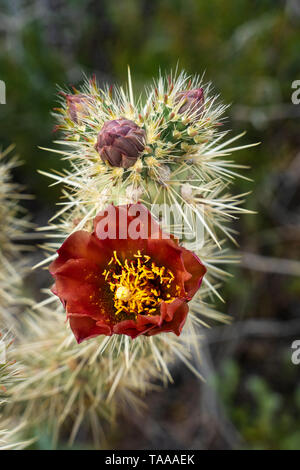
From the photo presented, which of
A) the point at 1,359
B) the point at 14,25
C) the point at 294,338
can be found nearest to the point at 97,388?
the point at 1,359

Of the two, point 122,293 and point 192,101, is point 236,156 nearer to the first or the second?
point 192,101

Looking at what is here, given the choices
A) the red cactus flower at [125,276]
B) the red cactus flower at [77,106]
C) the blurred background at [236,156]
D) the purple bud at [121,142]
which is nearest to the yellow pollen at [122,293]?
the red cactus flower at [125,276]

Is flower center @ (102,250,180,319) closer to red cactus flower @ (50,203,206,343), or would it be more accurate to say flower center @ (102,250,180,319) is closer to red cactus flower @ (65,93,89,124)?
red cactus flower @ (50,203,206,343)

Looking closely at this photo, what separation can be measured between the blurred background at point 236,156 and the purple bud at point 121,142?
1951mm

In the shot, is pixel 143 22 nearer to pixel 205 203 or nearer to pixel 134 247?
pixel 205 203

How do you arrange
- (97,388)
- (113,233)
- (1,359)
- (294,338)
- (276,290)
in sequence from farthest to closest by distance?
1. (276,290)
2. (294,338)
3. (97,388)
4. (1,359)
5. (113,233)

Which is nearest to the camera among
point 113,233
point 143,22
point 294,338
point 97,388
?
point 113,233

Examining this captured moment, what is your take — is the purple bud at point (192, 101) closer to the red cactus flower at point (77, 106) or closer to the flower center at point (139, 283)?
the red cactus flower at point (77, 106)

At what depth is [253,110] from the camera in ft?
12.0

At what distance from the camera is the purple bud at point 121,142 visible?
151cm

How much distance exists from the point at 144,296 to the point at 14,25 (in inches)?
125

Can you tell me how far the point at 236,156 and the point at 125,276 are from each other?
2.20 metres

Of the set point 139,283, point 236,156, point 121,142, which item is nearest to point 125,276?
point 139,283

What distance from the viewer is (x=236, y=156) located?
140 inches
